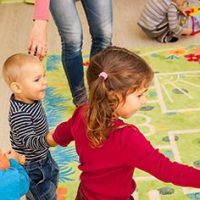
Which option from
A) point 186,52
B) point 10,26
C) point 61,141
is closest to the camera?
point 61,141

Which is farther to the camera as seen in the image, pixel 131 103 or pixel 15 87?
pixel 15 87

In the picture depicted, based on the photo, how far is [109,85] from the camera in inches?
39.2

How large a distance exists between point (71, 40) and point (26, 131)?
2.59ft

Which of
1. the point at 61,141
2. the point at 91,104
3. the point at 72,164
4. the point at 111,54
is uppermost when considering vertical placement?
the point at 111,54

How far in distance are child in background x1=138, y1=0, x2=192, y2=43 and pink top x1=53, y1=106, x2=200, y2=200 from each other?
1.69m

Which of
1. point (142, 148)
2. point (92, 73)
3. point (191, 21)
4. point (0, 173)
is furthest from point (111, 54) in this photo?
point (191, 21)

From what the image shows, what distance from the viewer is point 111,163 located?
3.36 feet

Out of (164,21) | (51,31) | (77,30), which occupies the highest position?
(77,30)

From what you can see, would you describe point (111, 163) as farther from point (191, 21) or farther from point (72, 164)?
point (191, 21)

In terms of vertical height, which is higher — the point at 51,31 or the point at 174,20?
the point at 174,20

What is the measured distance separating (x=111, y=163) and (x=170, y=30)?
71.3 inches

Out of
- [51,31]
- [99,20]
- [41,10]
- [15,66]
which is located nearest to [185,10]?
[51,31]

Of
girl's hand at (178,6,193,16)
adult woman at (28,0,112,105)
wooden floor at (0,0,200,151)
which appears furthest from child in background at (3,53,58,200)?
girl's hand at (178,6,193,16)

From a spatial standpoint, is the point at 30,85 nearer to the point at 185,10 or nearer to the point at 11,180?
the point at 11,180
